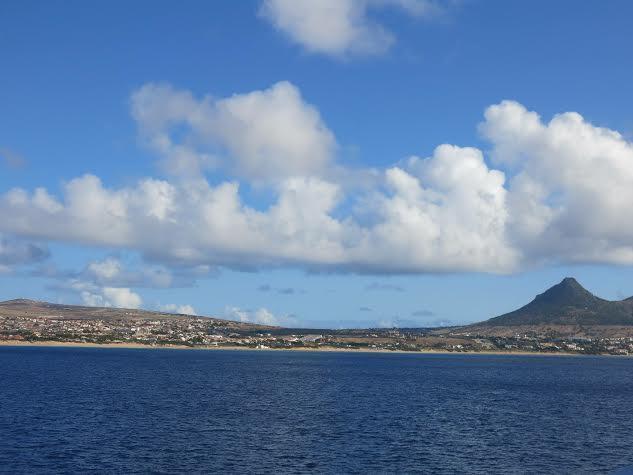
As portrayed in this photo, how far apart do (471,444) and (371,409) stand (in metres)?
35.1

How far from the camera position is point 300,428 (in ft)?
299

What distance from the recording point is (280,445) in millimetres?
78188

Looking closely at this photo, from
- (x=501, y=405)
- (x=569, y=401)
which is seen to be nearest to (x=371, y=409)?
(x=501, y=405)

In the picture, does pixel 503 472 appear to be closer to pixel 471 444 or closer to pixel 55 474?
pixel 471 444

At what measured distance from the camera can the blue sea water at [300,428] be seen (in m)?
69.0

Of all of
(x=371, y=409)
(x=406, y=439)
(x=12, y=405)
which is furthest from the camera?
(x=371, y=409)

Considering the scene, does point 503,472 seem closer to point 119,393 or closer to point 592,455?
point 592,455

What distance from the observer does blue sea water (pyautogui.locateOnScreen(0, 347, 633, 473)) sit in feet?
226

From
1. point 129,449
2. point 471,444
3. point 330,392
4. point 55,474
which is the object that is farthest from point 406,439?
point 330,392

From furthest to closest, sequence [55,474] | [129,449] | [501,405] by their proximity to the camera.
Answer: [501,405]
[129,449]
[55,474]

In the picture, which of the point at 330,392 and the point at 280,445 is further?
the point at 330,392

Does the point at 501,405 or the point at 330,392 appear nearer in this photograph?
the point at 501,405

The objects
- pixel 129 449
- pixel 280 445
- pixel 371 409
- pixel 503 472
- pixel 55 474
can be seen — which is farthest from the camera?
pixel 371 409

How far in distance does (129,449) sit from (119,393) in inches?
2421
